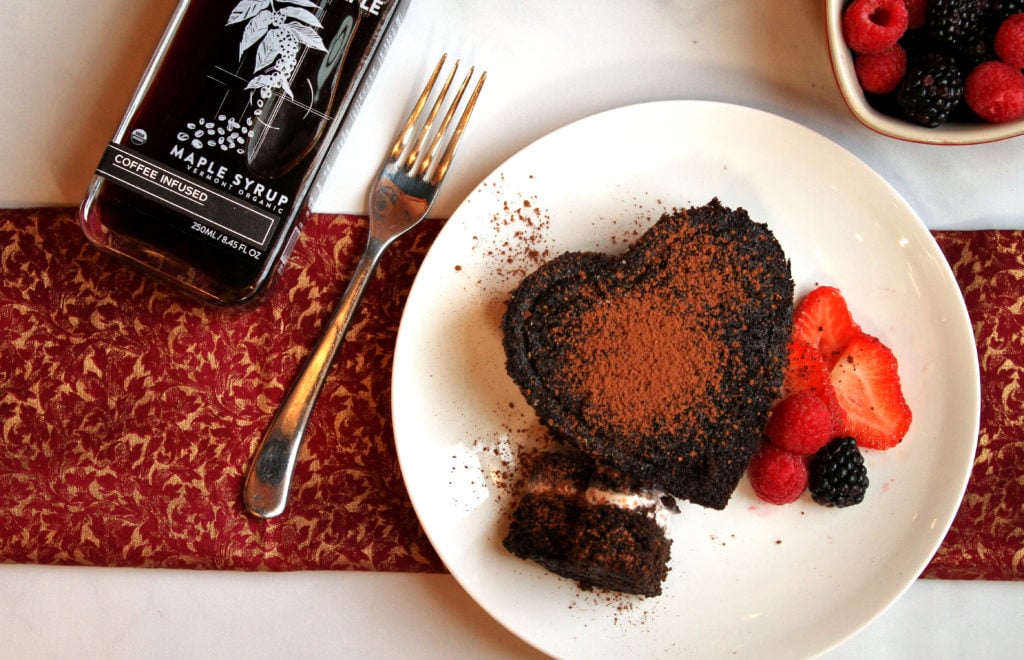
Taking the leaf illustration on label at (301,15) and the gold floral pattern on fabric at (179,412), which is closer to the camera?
the leaf illustration on label at (301,15)

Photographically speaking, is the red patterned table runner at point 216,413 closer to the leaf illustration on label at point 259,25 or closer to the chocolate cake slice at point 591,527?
the chocolate cake slice at point 591,527

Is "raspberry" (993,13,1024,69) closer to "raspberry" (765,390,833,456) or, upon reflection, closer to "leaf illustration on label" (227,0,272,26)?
"raspberry" (765,390,833,456)

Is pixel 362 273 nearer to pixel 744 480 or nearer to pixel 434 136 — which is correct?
pixel 434 136

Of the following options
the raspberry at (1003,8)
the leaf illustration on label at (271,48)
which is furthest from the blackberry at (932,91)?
the leaf illustration on label at (271,48)

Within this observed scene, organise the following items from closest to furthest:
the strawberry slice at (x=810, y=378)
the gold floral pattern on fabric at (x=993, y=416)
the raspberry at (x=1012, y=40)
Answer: the raspberry at (x=1012, y=40)
the strawberry slice at (x=810, y=378)
the gold floral pattern on fabric at (x=993, y=416)

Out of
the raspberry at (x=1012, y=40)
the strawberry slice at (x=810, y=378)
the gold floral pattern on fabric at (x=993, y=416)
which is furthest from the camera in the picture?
the gold floral pattern on fabric at (x=993, y=416)

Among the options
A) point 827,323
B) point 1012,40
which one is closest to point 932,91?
point 1012,40
